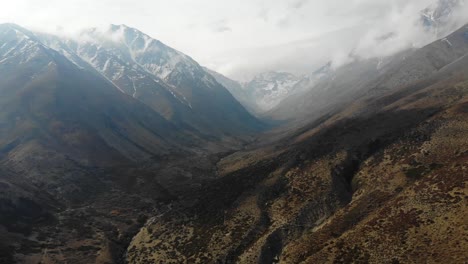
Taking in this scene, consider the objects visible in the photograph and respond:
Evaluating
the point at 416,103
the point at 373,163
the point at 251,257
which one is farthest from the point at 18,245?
→ the point at 416,103

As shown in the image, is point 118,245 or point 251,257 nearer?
point 251,257


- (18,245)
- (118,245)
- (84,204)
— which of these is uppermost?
(84,204)

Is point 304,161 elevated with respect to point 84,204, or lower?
lower

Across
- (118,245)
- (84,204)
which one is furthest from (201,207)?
(84,204)

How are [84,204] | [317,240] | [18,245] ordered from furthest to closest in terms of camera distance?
[84,204] < [18,245] < [317,240]

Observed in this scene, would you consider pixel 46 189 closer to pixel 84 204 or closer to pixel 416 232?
pixel 84 204

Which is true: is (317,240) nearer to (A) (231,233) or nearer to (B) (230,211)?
(A) (231,233)

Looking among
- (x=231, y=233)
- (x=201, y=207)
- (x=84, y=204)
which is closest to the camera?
(x=231, y=233)
